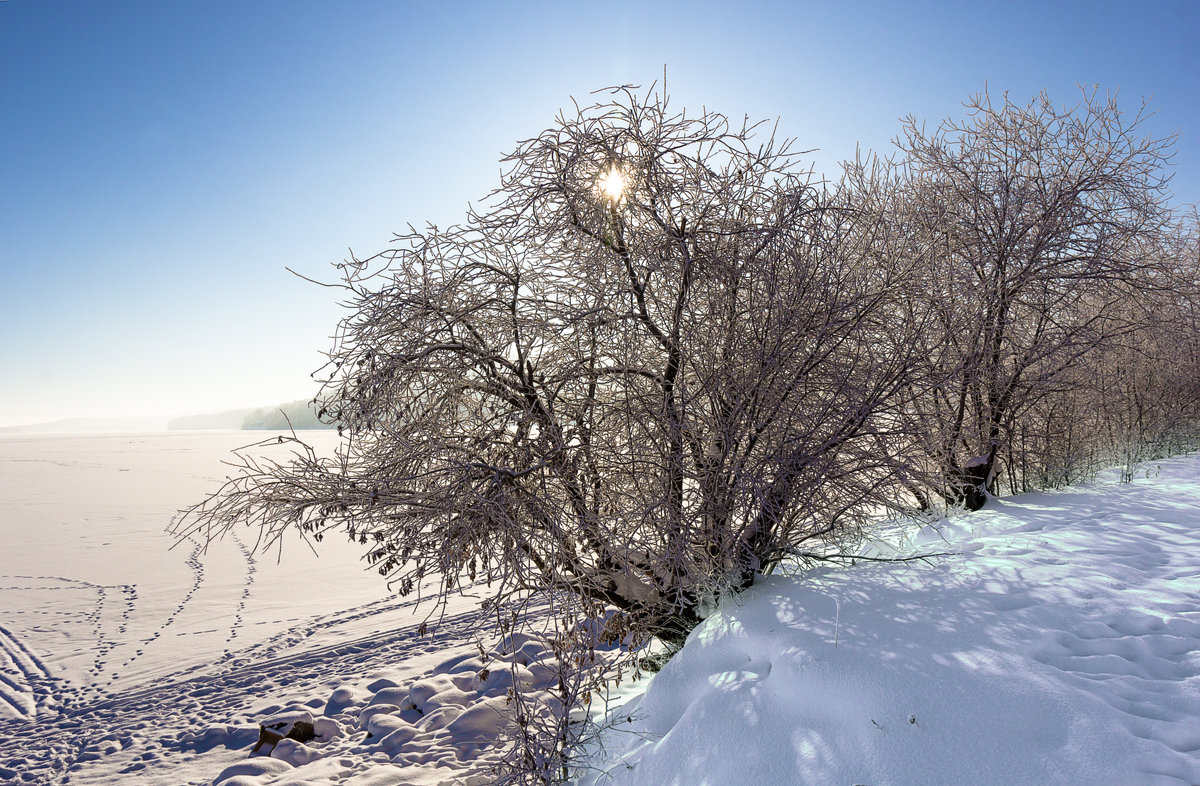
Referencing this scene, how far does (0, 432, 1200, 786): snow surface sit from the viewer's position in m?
2.63

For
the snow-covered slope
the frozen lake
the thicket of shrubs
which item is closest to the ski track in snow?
the frozen lake

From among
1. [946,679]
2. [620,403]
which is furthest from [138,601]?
[946,679]

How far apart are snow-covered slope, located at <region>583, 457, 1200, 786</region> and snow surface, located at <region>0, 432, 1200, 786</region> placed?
1cm

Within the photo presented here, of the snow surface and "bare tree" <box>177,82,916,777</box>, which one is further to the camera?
"bare tree" <box>177,82,916,777</box>

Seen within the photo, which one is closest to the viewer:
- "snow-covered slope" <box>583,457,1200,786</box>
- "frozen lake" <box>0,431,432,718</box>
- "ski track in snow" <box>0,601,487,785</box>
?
"snow-covered slope" <box>583,457,1200,786</box>

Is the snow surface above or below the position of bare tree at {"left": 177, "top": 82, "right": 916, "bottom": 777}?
below

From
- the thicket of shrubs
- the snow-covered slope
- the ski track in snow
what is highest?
the thicket of shrubs

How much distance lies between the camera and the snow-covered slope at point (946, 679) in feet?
8.17

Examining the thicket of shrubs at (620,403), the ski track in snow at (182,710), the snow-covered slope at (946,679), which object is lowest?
the ski track in snow at (182,710)

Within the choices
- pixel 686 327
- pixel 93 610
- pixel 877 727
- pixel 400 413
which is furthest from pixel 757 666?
pixel 93 610

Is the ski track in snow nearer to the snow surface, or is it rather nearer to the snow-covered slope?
the snow surface

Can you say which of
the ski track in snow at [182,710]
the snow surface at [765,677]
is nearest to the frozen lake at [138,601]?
the snow surface at [765,677]

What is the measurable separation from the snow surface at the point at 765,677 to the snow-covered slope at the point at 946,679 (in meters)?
0.01

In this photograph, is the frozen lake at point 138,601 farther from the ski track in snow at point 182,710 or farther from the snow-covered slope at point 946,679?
the snow-covered slope at point 946,679
